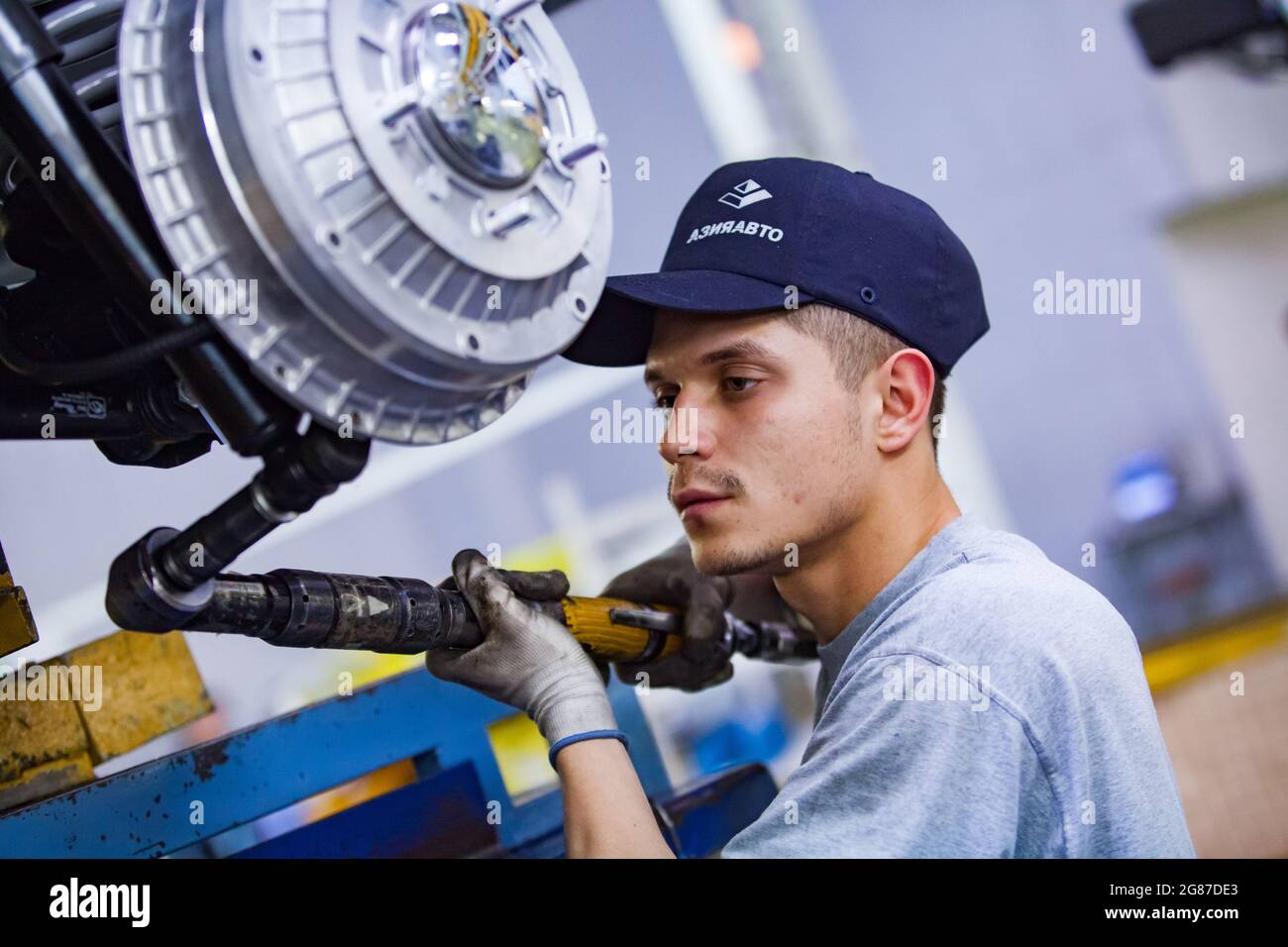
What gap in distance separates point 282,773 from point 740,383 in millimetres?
593

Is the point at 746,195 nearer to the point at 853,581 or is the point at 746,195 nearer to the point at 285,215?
the point at 853,581

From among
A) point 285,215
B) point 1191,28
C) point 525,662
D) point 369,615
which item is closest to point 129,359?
point 285,215

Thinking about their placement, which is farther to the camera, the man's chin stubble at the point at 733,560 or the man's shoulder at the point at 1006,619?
the man's chin stubble at the point at 733,560

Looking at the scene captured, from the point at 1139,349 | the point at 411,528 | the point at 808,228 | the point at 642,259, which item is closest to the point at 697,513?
the point at 808,228

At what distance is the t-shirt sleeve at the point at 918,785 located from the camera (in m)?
0.88

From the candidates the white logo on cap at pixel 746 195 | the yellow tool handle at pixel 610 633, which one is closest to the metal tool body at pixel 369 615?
the yellow tool handle at pixel 610 633

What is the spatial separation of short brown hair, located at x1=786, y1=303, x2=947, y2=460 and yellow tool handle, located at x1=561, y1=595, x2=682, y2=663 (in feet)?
1.12

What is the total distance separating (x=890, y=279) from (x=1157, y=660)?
3.26 m

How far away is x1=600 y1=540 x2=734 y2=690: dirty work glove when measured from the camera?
1.31 m

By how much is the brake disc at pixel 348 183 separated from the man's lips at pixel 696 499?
364mm

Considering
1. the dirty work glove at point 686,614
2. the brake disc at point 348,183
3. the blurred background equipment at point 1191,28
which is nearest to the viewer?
the brake disc at point 348,183

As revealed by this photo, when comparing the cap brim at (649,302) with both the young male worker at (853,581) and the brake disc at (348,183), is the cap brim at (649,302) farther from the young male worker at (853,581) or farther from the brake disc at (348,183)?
the brake disc at (348,183)

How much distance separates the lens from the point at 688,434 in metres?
1.13
